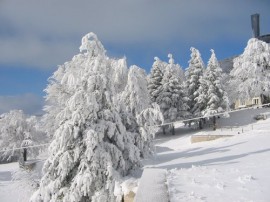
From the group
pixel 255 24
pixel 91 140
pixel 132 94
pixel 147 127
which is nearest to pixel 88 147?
pixel 91 140

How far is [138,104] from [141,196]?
22177mm

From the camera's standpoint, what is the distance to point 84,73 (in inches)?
570

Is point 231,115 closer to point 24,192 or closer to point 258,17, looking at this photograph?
point 258,17

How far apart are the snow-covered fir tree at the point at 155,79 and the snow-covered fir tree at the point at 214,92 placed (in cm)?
554


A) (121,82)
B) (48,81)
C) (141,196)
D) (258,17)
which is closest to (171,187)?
(141,196)

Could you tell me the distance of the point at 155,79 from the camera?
45562 millimetres

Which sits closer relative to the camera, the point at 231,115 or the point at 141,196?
the point at 141,196

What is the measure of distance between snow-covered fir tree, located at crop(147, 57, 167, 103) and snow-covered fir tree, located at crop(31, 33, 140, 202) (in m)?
30.1

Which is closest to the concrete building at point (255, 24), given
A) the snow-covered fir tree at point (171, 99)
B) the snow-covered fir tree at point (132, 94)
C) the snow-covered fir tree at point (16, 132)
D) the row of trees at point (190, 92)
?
the row of trees at point (190, 92)

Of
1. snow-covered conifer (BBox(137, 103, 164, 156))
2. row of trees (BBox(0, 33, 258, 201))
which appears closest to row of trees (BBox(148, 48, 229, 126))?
snow-covered conifer (BBox(137, 103, 164, 156))

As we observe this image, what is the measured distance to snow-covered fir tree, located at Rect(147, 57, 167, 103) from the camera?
45.0m

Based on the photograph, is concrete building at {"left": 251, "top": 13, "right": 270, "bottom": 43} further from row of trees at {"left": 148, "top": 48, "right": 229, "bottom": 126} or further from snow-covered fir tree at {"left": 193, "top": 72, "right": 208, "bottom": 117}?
snow-covered fir tree at {"left": 193, "top": 72, "right": 208, "bottom": 117}

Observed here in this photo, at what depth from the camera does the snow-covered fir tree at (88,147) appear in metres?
12.6

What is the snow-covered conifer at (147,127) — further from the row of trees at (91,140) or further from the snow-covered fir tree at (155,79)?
the snow-covered fir tree at (155,79)
